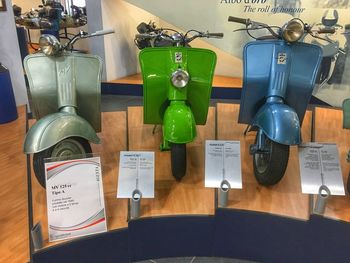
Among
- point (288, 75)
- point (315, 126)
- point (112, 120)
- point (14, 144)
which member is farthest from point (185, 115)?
point (14, 144)

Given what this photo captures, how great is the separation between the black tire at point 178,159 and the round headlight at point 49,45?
2.74 feet

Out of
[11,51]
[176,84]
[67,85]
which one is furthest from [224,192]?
[11,51]

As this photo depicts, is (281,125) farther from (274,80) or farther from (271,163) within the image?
(274,80)

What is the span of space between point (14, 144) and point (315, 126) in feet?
6.87

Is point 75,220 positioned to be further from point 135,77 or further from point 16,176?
point 135,77

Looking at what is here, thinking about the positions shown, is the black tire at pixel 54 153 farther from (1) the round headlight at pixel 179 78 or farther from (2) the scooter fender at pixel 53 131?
(1) the round headlight at pixel 179 78

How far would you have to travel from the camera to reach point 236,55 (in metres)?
3.93

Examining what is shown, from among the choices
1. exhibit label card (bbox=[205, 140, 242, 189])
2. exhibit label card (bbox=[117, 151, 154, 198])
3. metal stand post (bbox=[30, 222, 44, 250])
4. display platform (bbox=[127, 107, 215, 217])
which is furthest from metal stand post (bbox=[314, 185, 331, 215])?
metal stand post (bbox=[30, 222, 44, 250])

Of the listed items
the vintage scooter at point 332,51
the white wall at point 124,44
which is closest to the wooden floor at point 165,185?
the vintage scooter at point 332,51

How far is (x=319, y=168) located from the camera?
1339mm

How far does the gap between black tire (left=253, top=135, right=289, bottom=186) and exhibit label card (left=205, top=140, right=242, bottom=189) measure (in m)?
0.16

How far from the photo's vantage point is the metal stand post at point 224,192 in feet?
4.36

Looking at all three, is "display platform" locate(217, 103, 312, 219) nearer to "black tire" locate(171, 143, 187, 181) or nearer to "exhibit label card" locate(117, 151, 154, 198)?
"black tire" locate(171, 143, 187, 181)

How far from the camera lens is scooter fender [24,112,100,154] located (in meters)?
1.27
